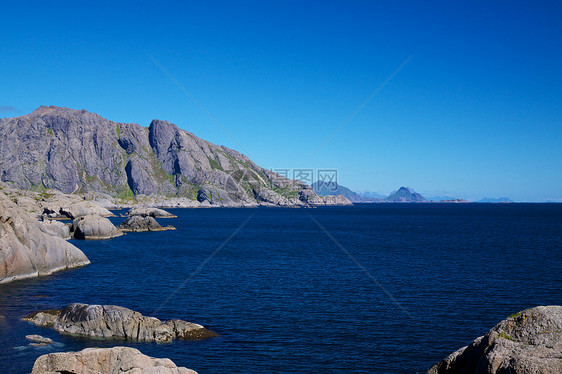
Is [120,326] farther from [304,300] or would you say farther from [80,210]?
[80,210]

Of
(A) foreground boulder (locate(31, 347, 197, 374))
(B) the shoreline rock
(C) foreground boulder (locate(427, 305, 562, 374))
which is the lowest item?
(B) the shoreline rock

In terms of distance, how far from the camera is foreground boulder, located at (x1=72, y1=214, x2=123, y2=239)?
104625mm

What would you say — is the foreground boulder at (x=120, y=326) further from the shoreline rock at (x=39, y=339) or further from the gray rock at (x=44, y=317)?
the shoreline rock at (x=39, y=339)

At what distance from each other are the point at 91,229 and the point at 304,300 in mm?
79200

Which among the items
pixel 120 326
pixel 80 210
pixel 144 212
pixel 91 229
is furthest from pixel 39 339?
pixel 144 212

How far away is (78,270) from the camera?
61.3 meters

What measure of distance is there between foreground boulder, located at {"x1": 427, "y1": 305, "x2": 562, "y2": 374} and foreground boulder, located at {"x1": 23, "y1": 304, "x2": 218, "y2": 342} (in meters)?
21.1

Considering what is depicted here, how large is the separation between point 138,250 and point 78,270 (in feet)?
80.9

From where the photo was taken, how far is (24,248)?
5528cm

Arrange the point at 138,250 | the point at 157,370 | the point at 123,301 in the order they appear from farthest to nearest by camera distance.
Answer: the point at 138,250, the point at 123,301, the point at 157,370

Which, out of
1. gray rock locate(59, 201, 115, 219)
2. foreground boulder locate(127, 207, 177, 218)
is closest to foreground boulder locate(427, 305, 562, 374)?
gray rock locate(59, 201, 115, 219)

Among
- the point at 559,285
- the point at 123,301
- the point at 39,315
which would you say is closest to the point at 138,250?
the point at 123,301

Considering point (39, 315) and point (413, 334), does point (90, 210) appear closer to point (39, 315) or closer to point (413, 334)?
point (39, 315)

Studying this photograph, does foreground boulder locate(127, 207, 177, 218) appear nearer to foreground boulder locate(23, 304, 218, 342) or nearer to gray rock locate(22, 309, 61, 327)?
gray rock locate(22, 309, 61, 327)
